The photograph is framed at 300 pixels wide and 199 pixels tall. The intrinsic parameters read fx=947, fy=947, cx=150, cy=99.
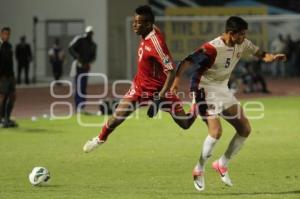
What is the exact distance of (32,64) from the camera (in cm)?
4400

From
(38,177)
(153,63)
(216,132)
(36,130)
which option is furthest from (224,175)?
(36,130)

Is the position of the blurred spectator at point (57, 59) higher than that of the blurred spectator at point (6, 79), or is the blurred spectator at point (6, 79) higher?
the blurred spectator at point (6, 79)

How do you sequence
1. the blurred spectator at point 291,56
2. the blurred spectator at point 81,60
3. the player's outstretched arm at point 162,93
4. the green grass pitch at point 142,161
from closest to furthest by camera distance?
1. the green grass pitch at point 142,161
2. the player's outstretched arm at point 162,93
3. the blurred spectator at point 81,60
4. the blurred spectator at point 291,56

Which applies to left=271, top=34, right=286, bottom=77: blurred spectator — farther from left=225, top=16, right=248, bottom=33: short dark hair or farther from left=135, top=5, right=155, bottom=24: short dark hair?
left=225, top=16, right=248, bottom=33: short dark hair

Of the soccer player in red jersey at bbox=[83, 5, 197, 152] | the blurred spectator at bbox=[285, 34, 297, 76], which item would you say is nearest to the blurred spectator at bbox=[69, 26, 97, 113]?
the soccer player in red jersey at bbox=[83, 5, 197, 152]

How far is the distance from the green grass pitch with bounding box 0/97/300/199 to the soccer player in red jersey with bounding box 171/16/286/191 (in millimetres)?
485

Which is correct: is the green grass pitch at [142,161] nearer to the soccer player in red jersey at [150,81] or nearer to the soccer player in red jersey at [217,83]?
the soccer player in red jersey at [217,83]

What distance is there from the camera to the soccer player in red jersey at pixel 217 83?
1158 centimetres

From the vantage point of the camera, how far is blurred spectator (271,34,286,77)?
1502 inches

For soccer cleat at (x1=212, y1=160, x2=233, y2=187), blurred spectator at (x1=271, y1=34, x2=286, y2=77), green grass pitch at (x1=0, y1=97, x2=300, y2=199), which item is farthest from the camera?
blurred spectator at (x1=271, y1=34, x2=286, y2=77)

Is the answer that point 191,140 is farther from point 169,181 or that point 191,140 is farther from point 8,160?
point 169,181

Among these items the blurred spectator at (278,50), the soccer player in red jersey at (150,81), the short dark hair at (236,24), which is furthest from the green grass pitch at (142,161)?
the blurred spectator at (278,50)

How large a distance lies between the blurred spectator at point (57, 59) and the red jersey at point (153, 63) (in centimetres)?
2787

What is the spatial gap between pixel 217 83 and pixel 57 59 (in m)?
29.0
